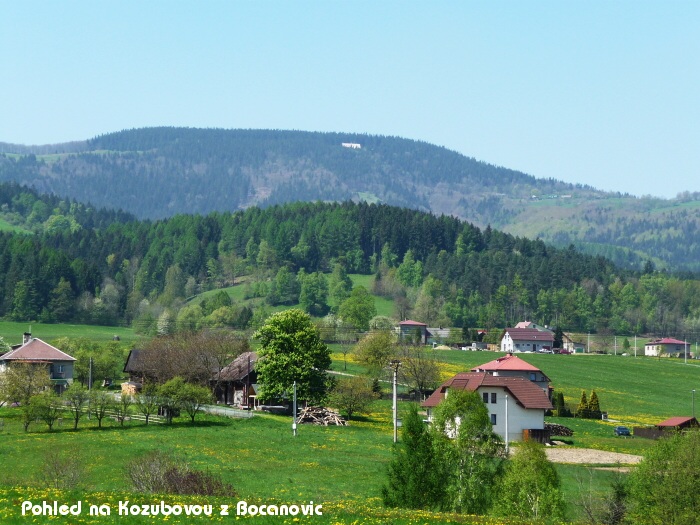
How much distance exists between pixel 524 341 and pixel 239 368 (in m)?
78.3

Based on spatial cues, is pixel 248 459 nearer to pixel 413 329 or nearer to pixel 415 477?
pixel 415 477

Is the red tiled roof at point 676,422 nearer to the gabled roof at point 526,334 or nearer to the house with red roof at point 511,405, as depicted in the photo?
the house with red roof at point 511,405

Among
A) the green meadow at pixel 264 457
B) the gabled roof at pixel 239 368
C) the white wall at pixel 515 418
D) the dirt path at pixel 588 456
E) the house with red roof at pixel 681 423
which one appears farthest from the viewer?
the gabled roof at pixel 239 368

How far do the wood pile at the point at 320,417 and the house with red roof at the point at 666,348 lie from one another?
101 meters

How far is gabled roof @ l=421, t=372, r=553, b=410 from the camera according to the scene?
74.1 metres

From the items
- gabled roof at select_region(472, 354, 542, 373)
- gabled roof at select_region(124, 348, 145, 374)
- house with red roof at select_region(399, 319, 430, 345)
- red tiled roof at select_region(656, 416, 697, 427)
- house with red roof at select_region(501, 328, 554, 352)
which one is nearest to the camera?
red tiled roof at select_region(656, 416, 697, 427)

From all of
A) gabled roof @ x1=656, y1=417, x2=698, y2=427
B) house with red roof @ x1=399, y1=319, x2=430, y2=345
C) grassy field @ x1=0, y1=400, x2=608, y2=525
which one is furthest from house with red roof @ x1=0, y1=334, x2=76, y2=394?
house with red roof @ x1=399, y1=319, x2=430, y2=345

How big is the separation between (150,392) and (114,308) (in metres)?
116

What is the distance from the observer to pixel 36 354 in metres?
95.6

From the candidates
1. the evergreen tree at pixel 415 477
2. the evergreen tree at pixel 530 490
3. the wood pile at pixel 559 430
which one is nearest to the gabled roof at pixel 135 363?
the wood pile at pixel 559 430

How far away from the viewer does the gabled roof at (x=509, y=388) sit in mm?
74062

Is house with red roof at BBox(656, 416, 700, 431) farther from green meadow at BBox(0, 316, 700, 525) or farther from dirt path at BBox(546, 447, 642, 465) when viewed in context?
dirt path at BBox(546, 447, 642, 465)

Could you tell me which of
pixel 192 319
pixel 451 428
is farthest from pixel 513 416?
pixel 192 319

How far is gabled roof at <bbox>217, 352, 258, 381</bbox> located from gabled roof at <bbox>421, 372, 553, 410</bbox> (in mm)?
16674
